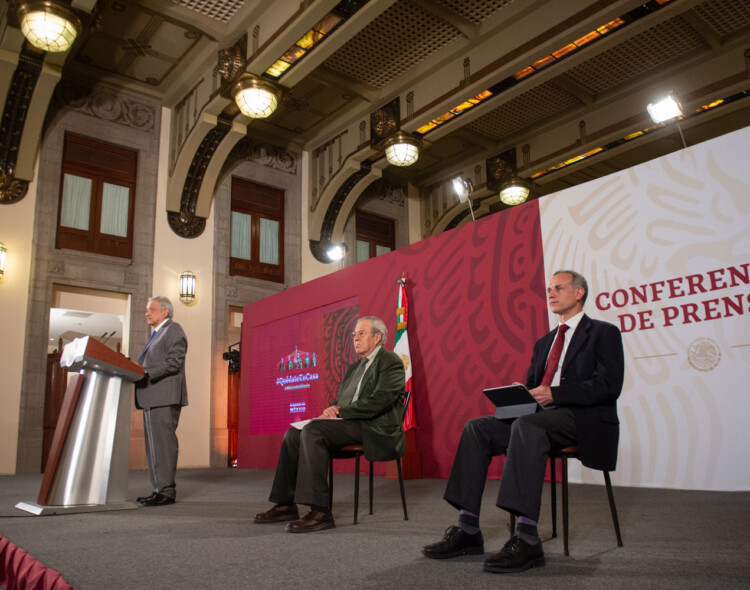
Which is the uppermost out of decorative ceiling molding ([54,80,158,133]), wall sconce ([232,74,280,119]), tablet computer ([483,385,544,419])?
→ decorative ceiling molding ([54,80,158,133])

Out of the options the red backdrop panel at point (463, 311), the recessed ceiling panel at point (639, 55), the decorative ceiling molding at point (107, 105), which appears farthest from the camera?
the decorative ceiling molding at point (107, 105)

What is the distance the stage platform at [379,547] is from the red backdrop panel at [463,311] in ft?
4.66

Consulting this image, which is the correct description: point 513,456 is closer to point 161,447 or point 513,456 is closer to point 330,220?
point 161,447

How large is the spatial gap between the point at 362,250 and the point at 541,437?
842cm

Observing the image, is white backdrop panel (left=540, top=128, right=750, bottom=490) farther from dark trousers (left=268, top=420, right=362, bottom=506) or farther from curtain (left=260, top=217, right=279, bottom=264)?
curtain (left=260, top=217, right=279, bottom=264)

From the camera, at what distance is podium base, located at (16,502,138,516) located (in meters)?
3.15

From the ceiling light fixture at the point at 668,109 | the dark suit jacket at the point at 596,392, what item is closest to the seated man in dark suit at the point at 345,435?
the dark suit jacket at the point at 596,392

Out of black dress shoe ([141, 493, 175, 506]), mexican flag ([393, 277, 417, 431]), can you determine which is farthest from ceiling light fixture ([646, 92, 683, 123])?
black dress shoe ([141, 493, 175, 506])

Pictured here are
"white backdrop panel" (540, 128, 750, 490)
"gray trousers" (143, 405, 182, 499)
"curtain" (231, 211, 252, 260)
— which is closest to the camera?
"white backdrop panel" (540, 128, 750, 490)

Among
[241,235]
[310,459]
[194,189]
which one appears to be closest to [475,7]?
[194,189]

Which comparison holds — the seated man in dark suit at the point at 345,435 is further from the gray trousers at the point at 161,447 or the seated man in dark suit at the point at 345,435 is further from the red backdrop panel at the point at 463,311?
the red backdrop panel at the point at 463,311

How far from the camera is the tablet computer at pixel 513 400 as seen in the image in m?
2.10

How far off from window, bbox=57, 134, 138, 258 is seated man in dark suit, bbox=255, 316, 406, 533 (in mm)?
5746

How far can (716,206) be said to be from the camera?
385cm
